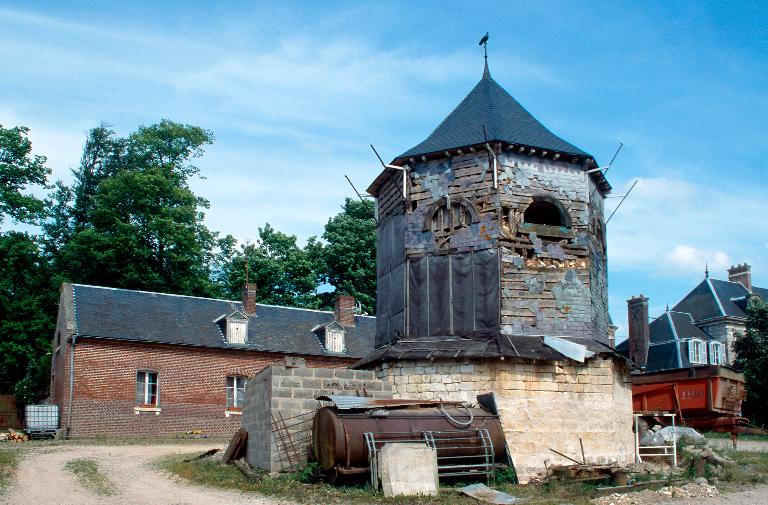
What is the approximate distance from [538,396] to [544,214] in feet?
16.8

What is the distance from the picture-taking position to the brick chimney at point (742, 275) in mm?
45375

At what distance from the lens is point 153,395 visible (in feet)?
97.9

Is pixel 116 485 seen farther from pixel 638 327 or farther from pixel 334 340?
pixel 638 327

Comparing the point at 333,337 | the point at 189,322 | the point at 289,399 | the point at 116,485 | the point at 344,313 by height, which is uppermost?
the point at 344,313

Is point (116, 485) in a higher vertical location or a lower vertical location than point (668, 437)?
lower

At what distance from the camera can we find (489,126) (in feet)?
62.0

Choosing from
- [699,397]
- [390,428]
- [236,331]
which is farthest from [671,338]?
[390,428]

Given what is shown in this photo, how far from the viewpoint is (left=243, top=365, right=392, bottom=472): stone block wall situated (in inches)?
607

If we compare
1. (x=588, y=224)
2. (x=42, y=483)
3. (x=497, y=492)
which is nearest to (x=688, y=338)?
(x=588, y=224)

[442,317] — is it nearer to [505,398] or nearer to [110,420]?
[505,398]

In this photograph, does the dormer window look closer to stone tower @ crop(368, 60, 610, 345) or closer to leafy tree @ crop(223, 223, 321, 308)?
leafy tree @ crop(223, 223, 321, 308)

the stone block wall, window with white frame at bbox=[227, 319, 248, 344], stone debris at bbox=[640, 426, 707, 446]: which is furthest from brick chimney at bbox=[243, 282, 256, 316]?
stone debris at bbox=[640, 426, 707, 446]

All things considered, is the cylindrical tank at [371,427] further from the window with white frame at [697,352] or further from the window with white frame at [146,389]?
the window with white frame at [697,352]

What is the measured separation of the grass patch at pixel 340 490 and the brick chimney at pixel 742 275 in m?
35.2
